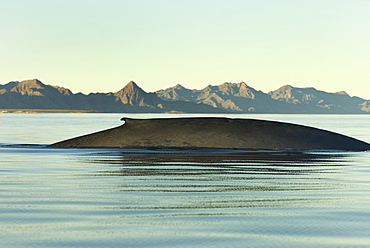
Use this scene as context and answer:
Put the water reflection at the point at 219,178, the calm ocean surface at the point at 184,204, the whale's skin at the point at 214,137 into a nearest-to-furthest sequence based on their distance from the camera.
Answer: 1. the calm ocean surface at the point at 184,204
2. the water reflection at the point at 219,178
3. the whale's skin at the point at 214,137

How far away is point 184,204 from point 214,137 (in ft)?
55.4

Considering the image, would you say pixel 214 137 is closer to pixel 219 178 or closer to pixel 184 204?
pixel 219 178

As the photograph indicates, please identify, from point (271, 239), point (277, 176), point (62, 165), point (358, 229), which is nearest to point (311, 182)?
point (277, 176)

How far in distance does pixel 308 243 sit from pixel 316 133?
860 inches

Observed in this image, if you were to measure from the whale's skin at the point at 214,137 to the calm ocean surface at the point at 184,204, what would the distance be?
22.0 ft

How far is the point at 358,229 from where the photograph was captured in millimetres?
9359

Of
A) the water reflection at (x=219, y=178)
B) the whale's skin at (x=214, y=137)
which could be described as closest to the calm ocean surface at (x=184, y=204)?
the water reflection at (x=219, y=178)

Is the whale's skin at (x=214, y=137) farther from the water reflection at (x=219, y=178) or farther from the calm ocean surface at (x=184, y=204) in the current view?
the calm ocean surface at (x=184, y=204)

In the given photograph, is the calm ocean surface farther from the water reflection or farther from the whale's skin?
the whale's skin

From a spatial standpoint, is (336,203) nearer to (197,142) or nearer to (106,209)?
(106,209)

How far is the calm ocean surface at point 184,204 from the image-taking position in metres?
8.64

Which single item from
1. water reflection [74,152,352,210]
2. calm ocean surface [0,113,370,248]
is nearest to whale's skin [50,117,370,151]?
water reflection [74,152,352,210]

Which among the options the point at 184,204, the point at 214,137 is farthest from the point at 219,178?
the point at 214,137

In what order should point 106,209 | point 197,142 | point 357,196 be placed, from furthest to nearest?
point 197,142 < point 357,196 < point 106,209
